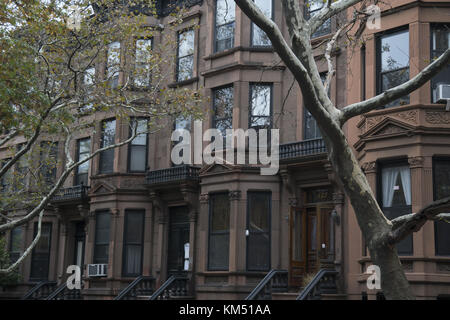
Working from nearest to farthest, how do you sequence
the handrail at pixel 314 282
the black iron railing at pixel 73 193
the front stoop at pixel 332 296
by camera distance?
the handrail at pixel 314 282 → the front stoop at pixel 332 296 → the black iron railing at pixel 73 193

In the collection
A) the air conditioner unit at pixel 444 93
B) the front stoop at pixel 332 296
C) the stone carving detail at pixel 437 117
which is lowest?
the front stoop at pixel 332 296

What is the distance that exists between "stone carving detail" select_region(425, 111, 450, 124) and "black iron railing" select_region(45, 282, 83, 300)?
15.9 meters

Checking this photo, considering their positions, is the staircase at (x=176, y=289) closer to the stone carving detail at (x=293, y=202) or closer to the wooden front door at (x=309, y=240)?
the wooden front door at (x=309, y=240)

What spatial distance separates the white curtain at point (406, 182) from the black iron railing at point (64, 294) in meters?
14.6

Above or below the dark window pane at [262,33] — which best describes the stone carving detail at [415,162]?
below

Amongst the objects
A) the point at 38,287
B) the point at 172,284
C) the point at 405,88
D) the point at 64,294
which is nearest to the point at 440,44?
the point at 405,88

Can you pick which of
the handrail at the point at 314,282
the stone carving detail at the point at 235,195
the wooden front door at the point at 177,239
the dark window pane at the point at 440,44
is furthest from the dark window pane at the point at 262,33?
the handrail at the point at 314,282

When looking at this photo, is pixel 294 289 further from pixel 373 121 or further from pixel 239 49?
pixel 239 49

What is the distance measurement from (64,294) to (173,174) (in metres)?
7.80

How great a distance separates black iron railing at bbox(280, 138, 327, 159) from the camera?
716 inches

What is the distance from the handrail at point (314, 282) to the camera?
15993 millimetres

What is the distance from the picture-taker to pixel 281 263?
19.3m

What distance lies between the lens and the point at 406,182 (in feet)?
52.4

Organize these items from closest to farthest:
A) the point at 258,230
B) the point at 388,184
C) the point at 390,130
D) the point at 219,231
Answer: the point at 390,130, the point at 388,184, the point at 258,230, the point at 219,231
